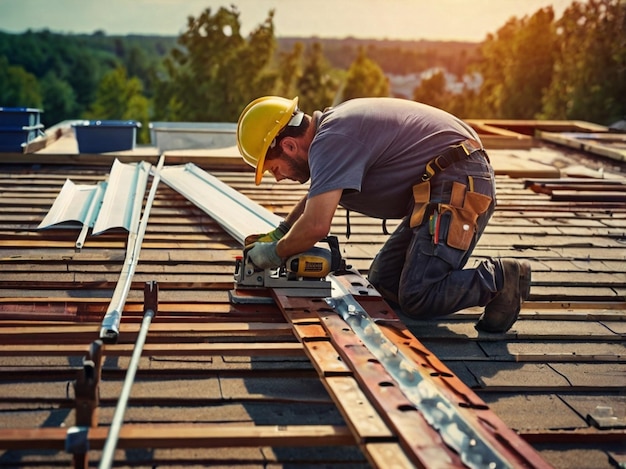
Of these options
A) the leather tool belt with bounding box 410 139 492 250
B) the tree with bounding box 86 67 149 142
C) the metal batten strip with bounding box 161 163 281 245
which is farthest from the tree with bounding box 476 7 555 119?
the leather tool belt with bounding box 410 139 492 250

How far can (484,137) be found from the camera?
9.75 metres

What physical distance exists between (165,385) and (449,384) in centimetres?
106

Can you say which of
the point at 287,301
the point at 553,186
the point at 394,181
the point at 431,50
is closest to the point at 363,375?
the point at 287,301

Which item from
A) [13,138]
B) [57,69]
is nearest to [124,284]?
[13,138]

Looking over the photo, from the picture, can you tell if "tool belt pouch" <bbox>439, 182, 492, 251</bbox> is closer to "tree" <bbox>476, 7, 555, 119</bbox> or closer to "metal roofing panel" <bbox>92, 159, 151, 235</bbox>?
"metal roofing panel" <bbox>92, 159, 151, 235</bbox>

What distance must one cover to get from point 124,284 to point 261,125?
41.2 inches

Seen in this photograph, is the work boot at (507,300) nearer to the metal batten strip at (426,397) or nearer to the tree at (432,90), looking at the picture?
the metal batten strip at (426,397)

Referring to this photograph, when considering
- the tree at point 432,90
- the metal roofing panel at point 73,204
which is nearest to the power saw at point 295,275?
the metal roofing panel at point 73,204

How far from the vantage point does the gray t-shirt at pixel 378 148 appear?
3.53 meters

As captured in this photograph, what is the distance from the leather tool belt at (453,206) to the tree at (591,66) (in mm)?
37894

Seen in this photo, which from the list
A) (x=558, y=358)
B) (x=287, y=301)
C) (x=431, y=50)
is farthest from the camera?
(x=431, y=50)

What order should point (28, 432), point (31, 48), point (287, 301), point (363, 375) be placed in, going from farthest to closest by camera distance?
point (31, 48) → point (287, 301) → point (363, 375) → point (28, 432)

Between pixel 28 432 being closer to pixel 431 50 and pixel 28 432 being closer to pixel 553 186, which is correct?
pixel 553 186

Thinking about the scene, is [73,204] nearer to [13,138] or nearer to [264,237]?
[264,237]
